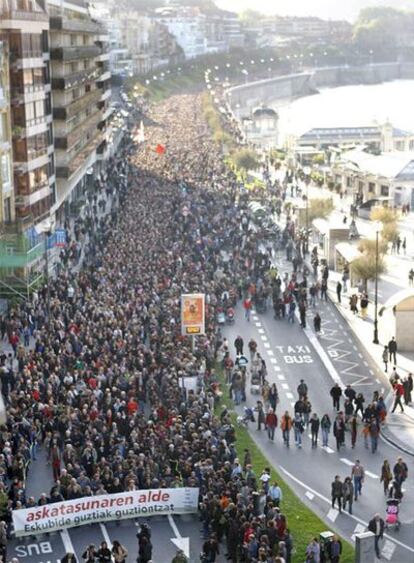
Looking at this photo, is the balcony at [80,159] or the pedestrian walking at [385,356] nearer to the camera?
the pedestrian walking at [385,356]

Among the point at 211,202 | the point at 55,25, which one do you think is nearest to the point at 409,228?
the point at 211,202

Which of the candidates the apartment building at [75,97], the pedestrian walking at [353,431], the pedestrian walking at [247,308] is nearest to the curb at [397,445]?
the pedestrian walking at [353,431]

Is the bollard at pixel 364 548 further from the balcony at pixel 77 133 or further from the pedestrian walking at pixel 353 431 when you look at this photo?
the balcony at pixel 77 133

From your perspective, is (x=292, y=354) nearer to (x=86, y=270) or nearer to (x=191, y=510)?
(x=86, y=270)

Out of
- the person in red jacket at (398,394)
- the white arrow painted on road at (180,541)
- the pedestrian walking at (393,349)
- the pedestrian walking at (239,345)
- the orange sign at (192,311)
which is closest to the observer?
the white arrow painted on road at (180,541)

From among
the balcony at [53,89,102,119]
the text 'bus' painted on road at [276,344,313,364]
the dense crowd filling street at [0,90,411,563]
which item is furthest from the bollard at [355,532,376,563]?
the balcony at [53,89,102,119]

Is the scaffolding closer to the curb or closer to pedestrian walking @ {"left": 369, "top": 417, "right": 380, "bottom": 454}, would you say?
the curb
